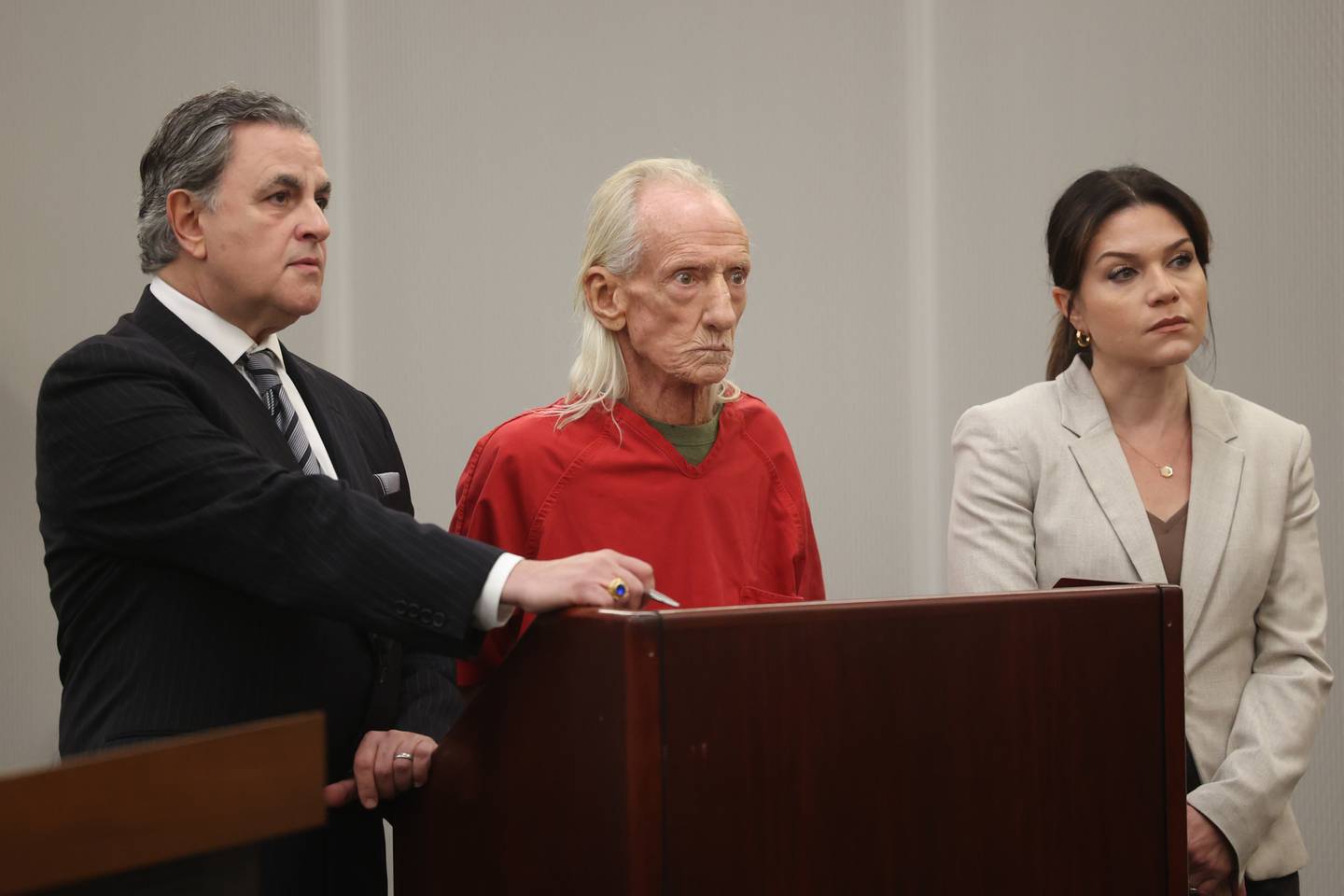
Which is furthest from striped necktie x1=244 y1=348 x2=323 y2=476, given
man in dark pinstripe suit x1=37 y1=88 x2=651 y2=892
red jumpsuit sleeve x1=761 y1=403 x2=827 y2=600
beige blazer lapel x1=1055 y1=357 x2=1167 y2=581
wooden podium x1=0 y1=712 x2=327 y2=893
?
beige blazer lapel x1=1055 y1=357 x2=1167 y2=581

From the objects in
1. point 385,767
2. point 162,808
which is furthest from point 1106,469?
point 162,808

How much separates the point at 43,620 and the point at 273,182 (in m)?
1.79

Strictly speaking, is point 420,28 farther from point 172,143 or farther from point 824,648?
point 824,648

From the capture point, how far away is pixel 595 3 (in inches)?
133

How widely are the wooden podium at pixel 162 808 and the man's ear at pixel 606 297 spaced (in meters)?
1.10

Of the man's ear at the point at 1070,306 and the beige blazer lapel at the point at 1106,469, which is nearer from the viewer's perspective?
the beige blazer lapel at the point at 1106,469

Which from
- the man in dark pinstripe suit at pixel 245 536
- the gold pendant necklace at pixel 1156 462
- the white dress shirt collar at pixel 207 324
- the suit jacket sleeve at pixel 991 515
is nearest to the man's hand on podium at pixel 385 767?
the man in dark pinstripe suit at pixel 245 536

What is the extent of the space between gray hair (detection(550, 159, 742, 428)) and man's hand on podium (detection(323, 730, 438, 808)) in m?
0.51

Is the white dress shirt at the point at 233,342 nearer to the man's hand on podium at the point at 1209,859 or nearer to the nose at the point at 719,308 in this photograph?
the nose at the point at 719,308

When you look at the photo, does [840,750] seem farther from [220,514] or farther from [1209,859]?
[1209,859]

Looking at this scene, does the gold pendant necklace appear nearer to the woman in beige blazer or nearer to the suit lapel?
the woman in beige blazer

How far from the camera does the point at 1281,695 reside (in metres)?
1.95

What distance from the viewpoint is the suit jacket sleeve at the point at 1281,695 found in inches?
73.2

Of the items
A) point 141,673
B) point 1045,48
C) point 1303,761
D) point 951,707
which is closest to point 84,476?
point 141,673
